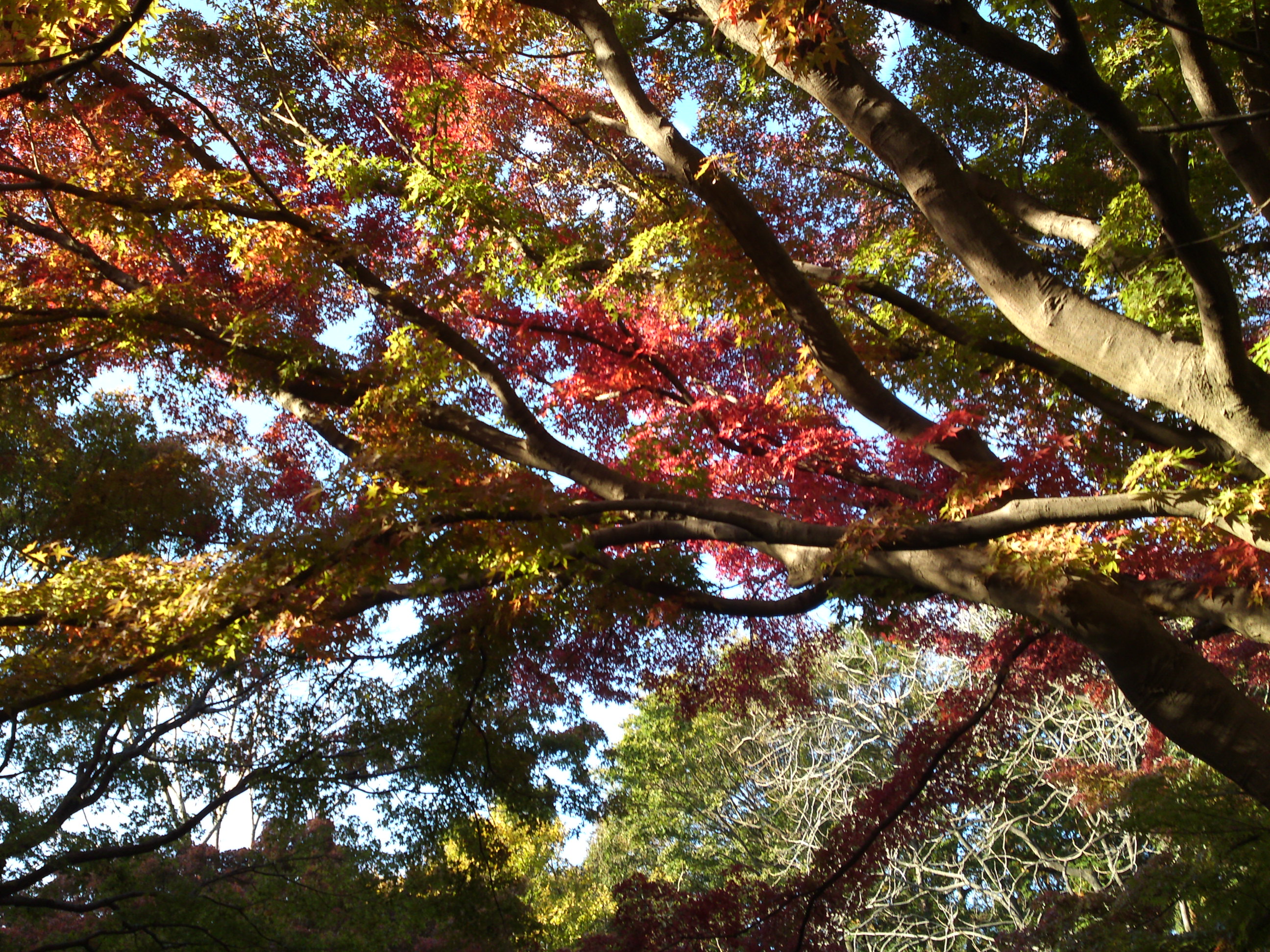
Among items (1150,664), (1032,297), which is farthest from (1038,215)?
(1150,664)

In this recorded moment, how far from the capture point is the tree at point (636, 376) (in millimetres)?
3594

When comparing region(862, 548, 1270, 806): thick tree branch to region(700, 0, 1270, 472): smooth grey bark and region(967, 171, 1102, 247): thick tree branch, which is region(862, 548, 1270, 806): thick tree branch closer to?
region(700, 0, 1270, 472): smooth grey bark

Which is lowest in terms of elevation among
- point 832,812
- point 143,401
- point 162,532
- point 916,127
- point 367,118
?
Answer: point 832,812

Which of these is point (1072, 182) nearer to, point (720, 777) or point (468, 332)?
point (468, 332)

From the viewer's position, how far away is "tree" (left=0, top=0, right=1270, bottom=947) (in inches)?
141

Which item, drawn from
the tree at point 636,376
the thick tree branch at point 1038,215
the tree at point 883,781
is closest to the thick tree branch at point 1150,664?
the tree at point 636,376

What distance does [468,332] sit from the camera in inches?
283

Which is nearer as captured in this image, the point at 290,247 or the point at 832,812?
the point at 290,247

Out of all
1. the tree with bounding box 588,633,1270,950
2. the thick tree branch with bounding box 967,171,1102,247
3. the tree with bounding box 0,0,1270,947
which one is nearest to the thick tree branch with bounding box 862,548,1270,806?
the tree with bounding box 0,0,1270,947

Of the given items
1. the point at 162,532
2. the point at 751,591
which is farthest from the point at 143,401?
the point at 751,591

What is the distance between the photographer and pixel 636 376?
6.86 meters

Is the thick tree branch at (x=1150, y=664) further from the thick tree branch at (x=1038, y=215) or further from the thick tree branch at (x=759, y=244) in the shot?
the thick tree branch at (x=1038, y=215)

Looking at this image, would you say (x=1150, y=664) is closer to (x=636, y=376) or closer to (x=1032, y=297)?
(x=1032, y=297)

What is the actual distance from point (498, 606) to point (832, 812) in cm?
1082
